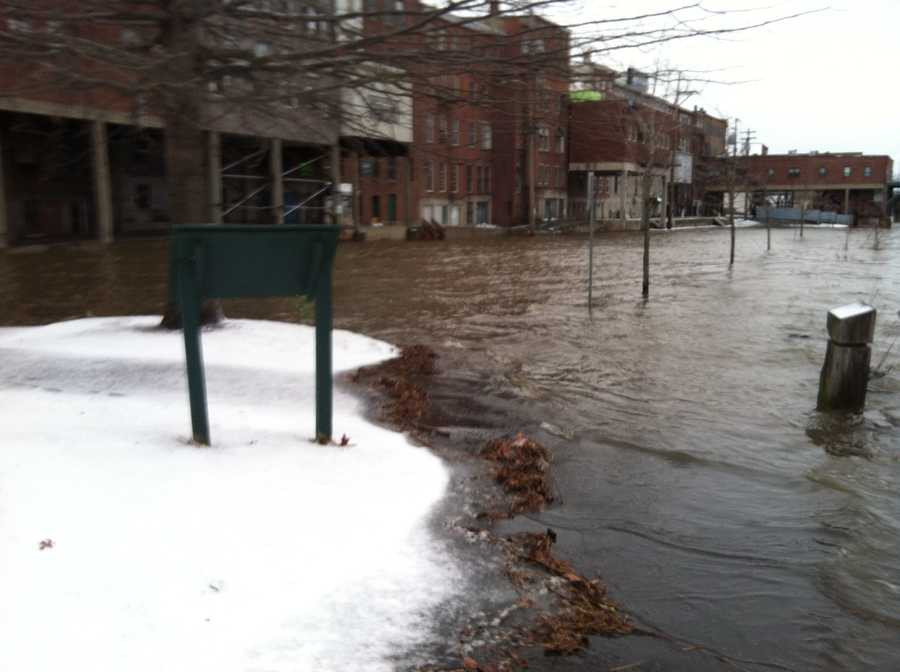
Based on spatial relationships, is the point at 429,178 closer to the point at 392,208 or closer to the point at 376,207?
the point at 392,208

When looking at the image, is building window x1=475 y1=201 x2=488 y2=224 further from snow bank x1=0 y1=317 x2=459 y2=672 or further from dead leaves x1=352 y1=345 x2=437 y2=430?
snow bank x1=0 y1=317 x2=459 y2=672

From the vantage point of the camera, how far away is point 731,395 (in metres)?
8.91

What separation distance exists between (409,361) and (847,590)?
5.46 m

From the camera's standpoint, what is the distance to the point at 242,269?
4.79 meters

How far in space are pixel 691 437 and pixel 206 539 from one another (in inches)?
179

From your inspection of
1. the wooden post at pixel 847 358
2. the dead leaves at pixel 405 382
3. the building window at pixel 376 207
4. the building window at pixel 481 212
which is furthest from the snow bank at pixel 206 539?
the building window at pixel 481 212

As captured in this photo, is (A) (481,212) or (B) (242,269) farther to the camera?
(A) (481,212)

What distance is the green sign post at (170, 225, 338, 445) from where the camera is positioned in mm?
4688

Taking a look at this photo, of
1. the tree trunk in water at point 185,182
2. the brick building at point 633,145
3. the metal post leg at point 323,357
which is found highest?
the brick building at point 633,145

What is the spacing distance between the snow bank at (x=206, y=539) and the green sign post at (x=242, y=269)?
60 centimetres

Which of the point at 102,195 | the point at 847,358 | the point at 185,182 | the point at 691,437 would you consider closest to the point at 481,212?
the point at 102,195

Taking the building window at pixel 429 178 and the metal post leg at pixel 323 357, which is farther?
the building window at pixel 429 178

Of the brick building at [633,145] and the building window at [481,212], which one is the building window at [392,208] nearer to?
the brick building at [633,145]

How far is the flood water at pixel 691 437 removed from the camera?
3.93 meters
